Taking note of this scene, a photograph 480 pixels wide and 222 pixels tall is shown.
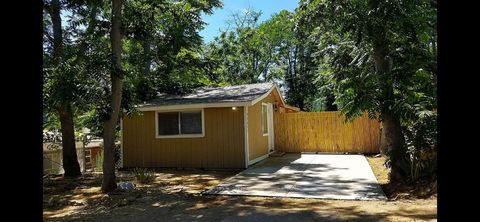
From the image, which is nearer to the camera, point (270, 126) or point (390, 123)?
point (390, 123)

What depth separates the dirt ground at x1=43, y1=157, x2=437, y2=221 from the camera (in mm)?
6836

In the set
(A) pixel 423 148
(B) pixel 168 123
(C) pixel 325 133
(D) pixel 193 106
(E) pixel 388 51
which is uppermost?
(E) pixel 388 51

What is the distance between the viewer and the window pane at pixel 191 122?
46.5ft

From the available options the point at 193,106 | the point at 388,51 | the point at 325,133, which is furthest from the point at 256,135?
the point at 388,51

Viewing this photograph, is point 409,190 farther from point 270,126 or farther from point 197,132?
point 270,126

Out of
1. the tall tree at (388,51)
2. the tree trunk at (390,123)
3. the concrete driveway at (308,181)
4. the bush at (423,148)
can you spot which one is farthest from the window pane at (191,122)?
the bush at (423,148)

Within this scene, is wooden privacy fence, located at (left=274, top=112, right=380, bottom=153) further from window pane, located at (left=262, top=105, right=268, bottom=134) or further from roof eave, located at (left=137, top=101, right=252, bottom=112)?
roof eave, located at (left=137, top=101, right=252, bottom=112)

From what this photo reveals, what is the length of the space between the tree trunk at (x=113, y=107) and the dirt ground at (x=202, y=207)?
1.47ft

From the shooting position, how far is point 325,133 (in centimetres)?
1800

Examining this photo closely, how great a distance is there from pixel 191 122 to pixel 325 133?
6.64 m

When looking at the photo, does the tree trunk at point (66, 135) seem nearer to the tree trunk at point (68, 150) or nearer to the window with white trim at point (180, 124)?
the tree trunk at point (68, 150)
